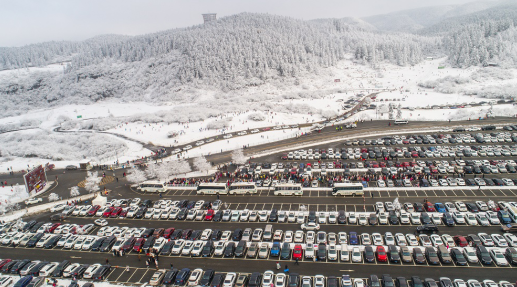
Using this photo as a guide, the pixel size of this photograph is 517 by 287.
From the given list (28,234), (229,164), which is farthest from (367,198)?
(28,234)

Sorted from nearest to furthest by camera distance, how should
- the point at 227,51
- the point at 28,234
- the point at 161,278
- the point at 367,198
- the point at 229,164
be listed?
the point at 161,278, the point at 28,234, the point at 367,198, the point at 229,164, the point at 227,51

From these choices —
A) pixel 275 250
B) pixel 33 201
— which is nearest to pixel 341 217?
pixel 275 250

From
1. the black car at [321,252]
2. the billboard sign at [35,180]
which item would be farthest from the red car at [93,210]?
the black car at [321,252]

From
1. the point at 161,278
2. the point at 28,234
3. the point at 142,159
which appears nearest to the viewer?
the point at 161,278

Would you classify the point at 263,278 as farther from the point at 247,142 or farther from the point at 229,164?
the point at 247,142

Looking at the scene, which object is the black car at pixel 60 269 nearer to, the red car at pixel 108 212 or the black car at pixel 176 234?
the black car at pixel 176 234

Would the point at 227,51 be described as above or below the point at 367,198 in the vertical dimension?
above

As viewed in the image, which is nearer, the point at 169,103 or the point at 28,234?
the point at 28,234
